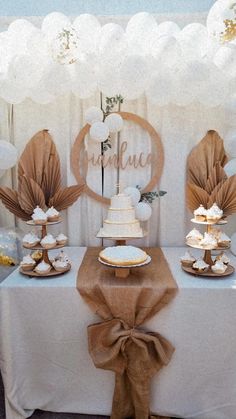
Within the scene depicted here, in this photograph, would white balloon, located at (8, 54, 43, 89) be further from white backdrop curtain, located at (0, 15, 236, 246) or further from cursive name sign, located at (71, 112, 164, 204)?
cursive name sign, located at (71, 112, 164, 204)

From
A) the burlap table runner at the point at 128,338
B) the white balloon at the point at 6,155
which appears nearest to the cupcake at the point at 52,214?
the burlap table runner at the point at 128,338

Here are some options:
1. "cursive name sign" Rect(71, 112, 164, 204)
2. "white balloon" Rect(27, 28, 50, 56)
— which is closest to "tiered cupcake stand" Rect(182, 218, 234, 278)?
"cursive name sign" Rect(71, 112, 164, 204)

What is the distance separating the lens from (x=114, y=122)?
6.17 ft

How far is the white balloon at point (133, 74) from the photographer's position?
1587mm

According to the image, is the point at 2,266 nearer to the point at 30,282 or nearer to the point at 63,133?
the point at 30,282

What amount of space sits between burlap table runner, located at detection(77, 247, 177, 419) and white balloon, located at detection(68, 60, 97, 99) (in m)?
0.97

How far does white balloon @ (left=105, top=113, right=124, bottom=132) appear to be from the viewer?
1880 millimetres

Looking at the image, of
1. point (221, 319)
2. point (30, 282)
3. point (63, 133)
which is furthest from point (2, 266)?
point (221, 319)

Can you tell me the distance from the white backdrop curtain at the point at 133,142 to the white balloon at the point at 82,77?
0.78 ft

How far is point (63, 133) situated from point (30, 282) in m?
0.93

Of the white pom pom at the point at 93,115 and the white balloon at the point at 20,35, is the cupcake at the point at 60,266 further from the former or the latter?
the white balloon at the point at 20,35

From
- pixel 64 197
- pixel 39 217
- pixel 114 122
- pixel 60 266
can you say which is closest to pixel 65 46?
pixel 114 122

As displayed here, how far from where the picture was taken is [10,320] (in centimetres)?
154

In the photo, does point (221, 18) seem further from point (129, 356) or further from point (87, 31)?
point (129, 356)
